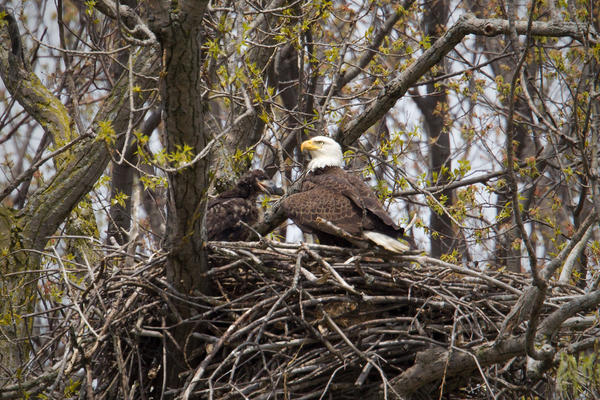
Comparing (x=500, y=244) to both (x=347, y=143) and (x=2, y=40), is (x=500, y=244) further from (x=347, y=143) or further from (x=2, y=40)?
(x=2, y=40)

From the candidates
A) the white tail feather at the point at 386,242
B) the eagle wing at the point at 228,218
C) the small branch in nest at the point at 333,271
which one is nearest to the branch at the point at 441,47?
the eagle wing at the point at 228,218

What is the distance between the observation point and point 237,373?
4625 millimetres

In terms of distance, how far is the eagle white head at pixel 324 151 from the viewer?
19.6 feet

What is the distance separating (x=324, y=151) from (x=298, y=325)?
1935mm

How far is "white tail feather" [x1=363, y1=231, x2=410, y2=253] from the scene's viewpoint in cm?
461

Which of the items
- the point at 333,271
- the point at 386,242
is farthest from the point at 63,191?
the point at 386,242

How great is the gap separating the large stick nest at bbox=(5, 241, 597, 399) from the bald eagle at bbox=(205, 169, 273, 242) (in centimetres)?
112

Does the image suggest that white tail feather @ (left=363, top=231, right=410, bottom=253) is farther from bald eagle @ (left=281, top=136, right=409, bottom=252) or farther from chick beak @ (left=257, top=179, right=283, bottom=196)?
chick beak @ (left=257, top=179, right=283, bottom=196)

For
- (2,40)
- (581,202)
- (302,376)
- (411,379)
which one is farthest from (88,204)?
(581,202)

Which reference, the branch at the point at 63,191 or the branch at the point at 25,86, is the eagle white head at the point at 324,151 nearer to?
the branch at the point at 63,191

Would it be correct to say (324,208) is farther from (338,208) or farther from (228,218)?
(228,218)

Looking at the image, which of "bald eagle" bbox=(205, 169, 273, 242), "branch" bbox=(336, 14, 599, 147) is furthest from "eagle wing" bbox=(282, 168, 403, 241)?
"bald eagle" bbox=(205, 169, 273, 242)

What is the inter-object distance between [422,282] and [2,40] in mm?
4239

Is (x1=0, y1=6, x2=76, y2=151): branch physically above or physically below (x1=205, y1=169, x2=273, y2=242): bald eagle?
above
